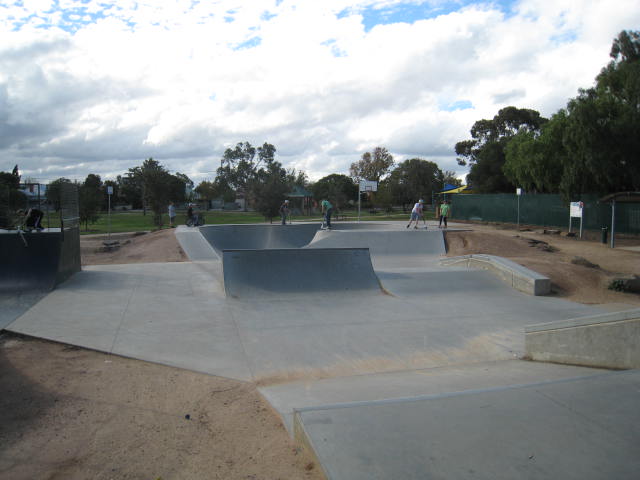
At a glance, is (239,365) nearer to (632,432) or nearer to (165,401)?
(165,401)

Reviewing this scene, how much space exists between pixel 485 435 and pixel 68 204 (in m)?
10.7

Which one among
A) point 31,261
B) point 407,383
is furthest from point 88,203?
point 407,383

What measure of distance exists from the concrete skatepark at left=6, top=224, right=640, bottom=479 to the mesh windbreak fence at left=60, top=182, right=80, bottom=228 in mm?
1262

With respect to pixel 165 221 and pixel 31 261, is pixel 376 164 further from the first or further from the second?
pixel 31 261

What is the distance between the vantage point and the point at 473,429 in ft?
10.3

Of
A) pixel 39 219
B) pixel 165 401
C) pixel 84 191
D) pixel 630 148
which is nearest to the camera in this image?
pixel 165 401

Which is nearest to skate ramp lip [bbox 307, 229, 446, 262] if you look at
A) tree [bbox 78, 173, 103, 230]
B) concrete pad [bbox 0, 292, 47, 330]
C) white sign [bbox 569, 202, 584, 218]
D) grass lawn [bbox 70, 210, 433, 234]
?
white sign [bbox 569, 202, 584, 218]

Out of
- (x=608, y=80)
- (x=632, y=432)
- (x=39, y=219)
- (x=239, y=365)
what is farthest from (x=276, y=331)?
(x=608, y=80)

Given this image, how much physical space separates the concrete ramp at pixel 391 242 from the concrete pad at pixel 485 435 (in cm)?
1440

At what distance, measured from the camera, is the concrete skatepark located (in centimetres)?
289

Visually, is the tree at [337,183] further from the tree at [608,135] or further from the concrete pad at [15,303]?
the concrete pad at [15,303]

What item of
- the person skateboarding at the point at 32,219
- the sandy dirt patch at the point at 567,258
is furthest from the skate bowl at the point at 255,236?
the person skateboarding at the point at 32,219

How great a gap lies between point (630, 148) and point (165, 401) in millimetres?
23724

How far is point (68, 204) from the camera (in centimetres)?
1098
